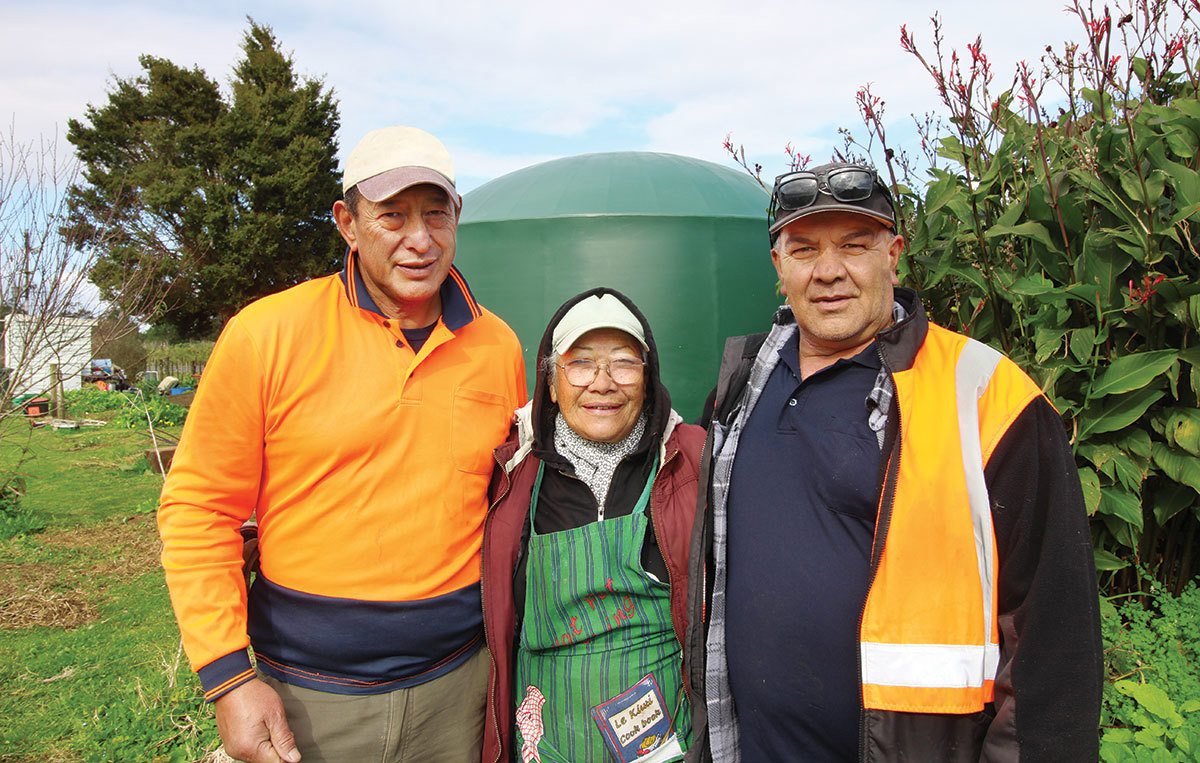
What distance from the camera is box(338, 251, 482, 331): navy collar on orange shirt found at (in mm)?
2115

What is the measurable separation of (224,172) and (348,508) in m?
21.9

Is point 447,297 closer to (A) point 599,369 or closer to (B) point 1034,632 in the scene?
(A) point 599,369

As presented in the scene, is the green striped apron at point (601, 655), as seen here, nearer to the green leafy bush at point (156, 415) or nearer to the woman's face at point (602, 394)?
the woman's face at point (602, 394)

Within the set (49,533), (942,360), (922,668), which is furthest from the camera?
(49,533)

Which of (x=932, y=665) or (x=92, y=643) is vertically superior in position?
(x=932, y=665)

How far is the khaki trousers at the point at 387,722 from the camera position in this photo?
6.48 ft

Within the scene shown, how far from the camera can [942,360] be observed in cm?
177

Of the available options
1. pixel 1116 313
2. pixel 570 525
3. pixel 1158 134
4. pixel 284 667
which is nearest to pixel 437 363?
pixel 570 525

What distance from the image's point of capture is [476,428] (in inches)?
86.1

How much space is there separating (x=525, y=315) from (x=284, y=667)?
3.47 meters

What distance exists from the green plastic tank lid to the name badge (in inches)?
144

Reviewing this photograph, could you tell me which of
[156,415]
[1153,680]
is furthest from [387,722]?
[156,415]

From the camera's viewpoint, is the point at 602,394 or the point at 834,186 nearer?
A: the point at 834,186

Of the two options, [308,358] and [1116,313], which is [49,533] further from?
[1116,313]
